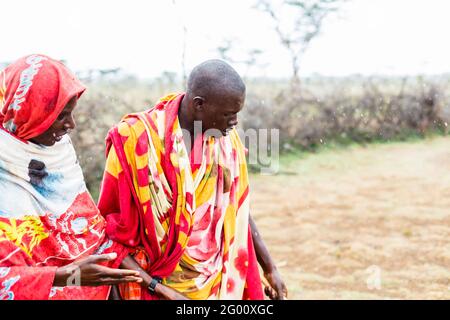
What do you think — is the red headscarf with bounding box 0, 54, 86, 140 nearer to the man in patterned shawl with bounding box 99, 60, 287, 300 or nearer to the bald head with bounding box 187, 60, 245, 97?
the man in patterned shawl with bounding box 99, 60, 287, 300

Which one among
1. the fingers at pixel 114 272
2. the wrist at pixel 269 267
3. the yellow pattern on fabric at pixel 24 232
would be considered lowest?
the wrist at pixel 269 267

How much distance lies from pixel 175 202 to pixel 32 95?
64 cm

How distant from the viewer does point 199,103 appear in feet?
7.93

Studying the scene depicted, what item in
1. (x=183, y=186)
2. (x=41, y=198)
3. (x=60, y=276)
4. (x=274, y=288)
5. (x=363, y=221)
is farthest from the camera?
(x=363, y=221)

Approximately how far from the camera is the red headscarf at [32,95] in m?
2.08

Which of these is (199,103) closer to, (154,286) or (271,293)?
(154,286)

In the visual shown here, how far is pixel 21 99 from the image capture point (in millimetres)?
2078

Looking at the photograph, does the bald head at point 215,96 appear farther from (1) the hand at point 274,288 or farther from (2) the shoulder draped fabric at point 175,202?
(1) the hand at point 274,288

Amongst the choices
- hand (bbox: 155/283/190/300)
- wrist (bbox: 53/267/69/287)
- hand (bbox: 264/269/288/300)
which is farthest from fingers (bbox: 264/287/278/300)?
wrist (bbox: 53/267/69/287)

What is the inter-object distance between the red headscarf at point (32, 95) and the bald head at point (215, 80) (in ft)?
1.61

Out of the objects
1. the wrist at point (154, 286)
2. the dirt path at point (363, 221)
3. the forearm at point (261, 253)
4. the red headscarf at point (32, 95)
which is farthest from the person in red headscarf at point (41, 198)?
the dirt path at point (363, 221)

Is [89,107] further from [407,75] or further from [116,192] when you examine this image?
[407,75]

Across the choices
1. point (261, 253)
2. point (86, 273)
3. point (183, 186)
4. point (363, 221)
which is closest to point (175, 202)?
point (183, 186)

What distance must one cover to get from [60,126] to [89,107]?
590 cm
